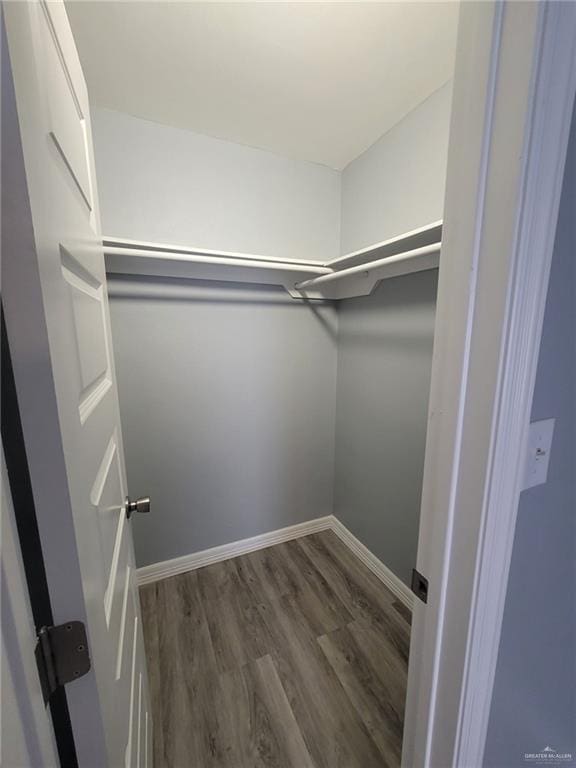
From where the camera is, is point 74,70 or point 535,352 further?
point 74,70

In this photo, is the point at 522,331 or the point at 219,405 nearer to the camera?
the point at 522,331

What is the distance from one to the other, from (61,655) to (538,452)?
81 centimetres

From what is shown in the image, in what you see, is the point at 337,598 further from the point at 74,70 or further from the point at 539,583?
the point at 74,70

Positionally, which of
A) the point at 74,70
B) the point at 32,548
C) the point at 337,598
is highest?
the point at 74,70

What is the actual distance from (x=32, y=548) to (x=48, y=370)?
0.22m

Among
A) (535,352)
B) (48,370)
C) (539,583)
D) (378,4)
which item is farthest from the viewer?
(378,4)

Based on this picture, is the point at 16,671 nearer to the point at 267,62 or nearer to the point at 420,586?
the point at 420,586

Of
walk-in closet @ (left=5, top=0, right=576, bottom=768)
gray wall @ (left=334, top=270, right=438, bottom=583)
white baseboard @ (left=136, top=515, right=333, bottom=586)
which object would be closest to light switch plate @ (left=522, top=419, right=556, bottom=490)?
walk-in closet @ (left=5, top=0, right=576, bottom=768)

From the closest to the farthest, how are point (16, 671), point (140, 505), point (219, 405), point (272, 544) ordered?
1. point (16, 671)
2. point (140, 505)
3. point (219, 405)
4. point (272, 544)

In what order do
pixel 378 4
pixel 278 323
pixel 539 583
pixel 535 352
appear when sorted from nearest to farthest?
pixel 535 352, pixel 539 583, pixel 378 4, pixel 278 323

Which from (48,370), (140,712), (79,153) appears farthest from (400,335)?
(140,712)

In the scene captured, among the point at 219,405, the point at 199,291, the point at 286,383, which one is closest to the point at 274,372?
the point at 286,383

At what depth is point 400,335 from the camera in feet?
5.17

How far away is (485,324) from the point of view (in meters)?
0.46
